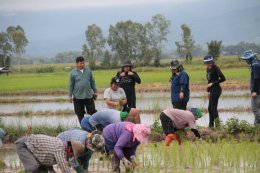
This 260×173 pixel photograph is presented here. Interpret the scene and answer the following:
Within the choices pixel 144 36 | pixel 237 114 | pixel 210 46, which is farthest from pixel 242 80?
pixel 144 36

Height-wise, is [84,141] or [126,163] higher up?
[84,141]

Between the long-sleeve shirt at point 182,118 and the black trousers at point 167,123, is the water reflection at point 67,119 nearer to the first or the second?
the black trousers at point 167,123

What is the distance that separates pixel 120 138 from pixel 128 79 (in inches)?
156

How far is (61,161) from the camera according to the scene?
5.79 m

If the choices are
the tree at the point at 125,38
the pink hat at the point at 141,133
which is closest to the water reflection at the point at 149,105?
the pink hat at the point at 141,133

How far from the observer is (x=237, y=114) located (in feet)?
43.4

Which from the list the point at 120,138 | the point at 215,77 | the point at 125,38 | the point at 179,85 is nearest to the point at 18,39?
the point at 125,38

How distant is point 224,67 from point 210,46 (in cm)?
1799

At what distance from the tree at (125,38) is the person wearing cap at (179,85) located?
202 ft

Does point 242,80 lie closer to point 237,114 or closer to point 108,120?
point 237,114

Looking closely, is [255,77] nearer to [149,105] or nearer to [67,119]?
[67,119]

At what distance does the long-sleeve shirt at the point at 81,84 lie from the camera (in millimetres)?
10219

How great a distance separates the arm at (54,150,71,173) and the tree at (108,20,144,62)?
65.5 m

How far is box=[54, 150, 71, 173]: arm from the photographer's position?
225 inches
